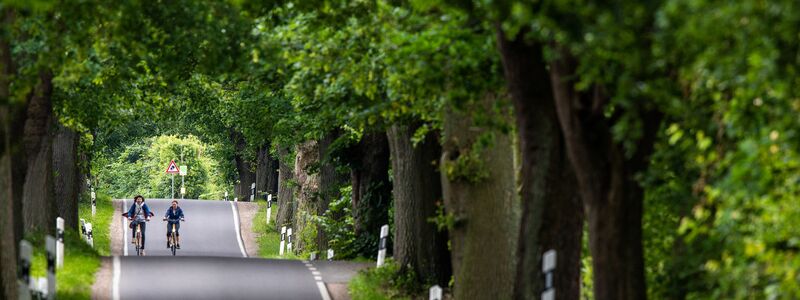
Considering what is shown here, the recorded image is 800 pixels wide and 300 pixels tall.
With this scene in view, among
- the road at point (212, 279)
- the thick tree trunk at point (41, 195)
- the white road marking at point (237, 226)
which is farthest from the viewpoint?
the white road marking at point (237, 226)

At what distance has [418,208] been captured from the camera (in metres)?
25.1

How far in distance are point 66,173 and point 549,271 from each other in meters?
23.4

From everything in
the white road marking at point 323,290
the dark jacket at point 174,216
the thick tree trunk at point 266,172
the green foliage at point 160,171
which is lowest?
the white road marking at point 323,290

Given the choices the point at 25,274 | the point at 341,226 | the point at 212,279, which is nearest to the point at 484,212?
the point at 25,274

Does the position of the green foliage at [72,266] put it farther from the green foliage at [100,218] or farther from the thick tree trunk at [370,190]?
the green foliage at [100,218]

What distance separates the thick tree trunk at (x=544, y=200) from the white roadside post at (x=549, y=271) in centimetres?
19

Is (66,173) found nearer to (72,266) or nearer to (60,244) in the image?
(72,266)

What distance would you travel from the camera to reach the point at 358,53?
1755cm

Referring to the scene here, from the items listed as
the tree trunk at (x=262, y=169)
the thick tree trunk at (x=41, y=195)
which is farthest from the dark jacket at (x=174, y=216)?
the tree trunk at (x=262, y=169)

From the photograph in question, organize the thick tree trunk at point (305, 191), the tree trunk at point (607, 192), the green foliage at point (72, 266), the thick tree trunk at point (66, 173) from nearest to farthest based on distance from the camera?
the tree trunk at point (607, 192)
the green foliage at point (72, 266)
the thick tree trunk at point (66, 173)
the thick tree trunk at point (305, 191)

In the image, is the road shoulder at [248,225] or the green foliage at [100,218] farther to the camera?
the road shoulder at [248,225]

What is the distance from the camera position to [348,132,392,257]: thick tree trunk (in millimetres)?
30797

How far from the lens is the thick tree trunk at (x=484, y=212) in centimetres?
1784

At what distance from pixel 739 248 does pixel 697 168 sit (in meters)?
1.93
